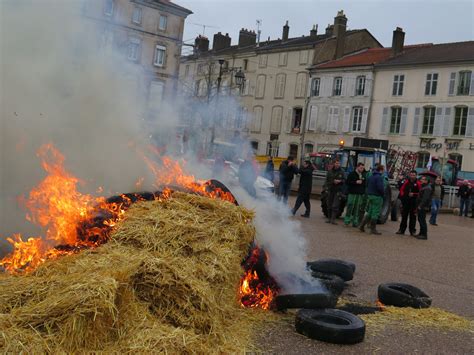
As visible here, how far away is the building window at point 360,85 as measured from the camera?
1554 inches

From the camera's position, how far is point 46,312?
340 cm

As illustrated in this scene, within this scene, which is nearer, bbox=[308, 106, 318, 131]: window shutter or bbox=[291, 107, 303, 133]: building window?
bbox=[308, 106, 318, 131]: window shutter

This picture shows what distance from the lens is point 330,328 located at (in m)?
4.56

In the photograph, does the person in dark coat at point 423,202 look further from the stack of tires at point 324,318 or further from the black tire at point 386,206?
the stack of tires at point 324,318

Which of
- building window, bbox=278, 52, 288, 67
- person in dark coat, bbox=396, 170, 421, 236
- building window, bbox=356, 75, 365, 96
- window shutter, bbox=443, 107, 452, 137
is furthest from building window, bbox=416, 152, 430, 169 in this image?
person in dark coat, bbox=396, 170, 421, 236

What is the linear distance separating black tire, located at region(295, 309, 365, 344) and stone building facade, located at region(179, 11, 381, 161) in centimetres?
3681

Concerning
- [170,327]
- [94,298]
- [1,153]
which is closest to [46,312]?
[94,298]

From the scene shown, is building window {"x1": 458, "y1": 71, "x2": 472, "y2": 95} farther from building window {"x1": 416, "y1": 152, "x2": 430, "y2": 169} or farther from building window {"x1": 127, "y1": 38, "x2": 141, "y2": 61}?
building window {"x1": 127, "y1": 38, "x2": 141, "y2": 61}

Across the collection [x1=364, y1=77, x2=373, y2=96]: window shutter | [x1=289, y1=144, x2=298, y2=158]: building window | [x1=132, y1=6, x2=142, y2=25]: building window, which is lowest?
[x1=289, y1=144, x2=298, y2=158]: building window

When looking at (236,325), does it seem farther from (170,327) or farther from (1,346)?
(1,346)

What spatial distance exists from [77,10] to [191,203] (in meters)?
3.39

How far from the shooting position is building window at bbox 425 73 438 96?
116ft

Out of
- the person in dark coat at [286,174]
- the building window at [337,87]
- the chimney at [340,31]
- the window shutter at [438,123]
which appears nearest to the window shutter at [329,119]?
the building window at [337,87]

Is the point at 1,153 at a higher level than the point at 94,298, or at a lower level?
higher
